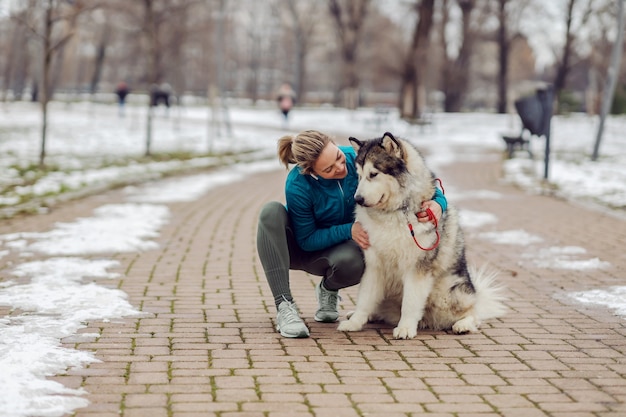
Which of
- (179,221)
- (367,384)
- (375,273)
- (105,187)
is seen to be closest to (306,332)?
(375,273)

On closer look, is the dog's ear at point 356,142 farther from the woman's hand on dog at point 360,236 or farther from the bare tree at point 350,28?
the bare tree at point 350,28

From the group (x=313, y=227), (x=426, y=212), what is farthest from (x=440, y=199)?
(x=313, y=227)

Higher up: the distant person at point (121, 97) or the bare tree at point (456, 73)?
the bare tree at point (456, 73)

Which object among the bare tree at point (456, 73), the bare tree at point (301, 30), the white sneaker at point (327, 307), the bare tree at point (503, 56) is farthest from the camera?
the bare tree at point (301, 30)

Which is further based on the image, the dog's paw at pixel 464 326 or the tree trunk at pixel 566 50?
the tree trunk at pixel 566 50

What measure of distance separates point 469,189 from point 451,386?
11.9 meters

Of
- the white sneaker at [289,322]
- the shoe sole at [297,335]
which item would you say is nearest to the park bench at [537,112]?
the white sneaker at [289,322]

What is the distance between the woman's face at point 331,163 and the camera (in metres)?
5.39

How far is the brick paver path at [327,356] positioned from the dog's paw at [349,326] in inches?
3.0

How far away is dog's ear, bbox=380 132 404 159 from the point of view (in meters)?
5.02

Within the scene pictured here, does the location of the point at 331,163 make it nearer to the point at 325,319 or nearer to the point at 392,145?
the point at 392,145

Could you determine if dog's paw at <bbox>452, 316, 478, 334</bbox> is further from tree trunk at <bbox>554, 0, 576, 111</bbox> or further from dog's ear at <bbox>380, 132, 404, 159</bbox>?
tree trunk at <bbox>554, 0, 576, 111</bbox>

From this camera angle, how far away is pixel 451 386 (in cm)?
450

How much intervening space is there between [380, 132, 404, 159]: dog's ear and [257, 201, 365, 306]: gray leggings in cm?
85
